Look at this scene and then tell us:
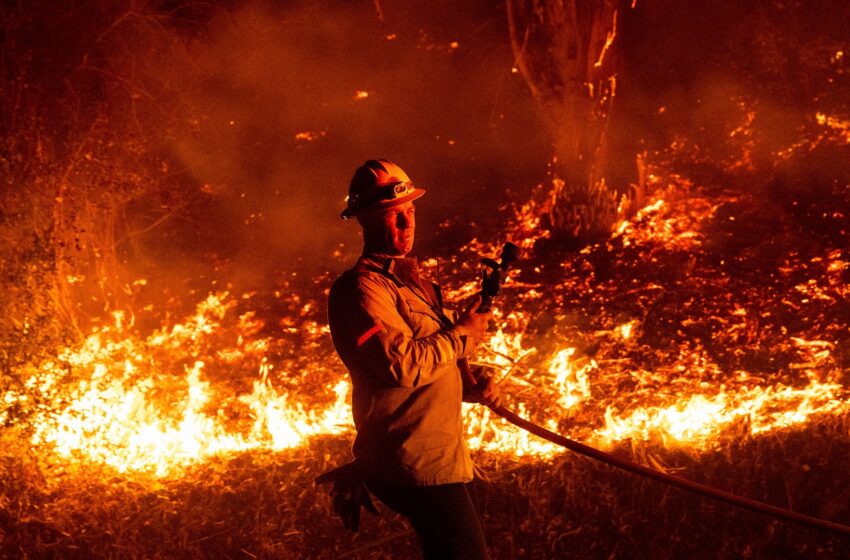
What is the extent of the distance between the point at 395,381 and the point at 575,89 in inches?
206

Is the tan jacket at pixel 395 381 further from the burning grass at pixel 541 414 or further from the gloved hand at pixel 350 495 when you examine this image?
the burning grass at pixel 541 414

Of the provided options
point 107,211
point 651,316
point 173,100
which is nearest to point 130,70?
point 173,100

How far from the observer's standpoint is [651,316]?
6.72m

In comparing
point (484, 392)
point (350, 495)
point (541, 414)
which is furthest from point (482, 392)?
point (541, 414)

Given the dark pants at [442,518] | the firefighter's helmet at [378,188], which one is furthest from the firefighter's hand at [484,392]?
the firefighter's helmet at [378,188]

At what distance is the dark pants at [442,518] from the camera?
9.78ft

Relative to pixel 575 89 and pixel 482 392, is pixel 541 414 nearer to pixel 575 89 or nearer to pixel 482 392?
pixel 482 392

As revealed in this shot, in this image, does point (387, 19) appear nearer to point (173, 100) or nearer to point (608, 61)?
point (173, 100)

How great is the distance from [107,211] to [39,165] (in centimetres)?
98

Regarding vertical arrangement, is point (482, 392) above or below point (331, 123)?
below

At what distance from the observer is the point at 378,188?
→ 333 cm

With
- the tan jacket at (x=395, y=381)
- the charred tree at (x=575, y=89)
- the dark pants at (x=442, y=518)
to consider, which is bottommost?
the dark pants at (x=442, y=518)

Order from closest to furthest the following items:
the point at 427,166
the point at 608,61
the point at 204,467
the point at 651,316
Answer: the point at 204,467, the point at 651,316, the point at 608,61, the point at 427,166

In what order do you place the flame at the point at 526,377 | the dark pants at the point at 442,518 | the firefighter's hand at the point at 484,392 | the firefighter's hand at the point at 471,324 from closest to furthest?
the dark pants at the point at 442,518 → the firefighter's hand at the point at 471,324 → the firefighter's hand at the point at 484,392 → the flame at the point at 526,377
